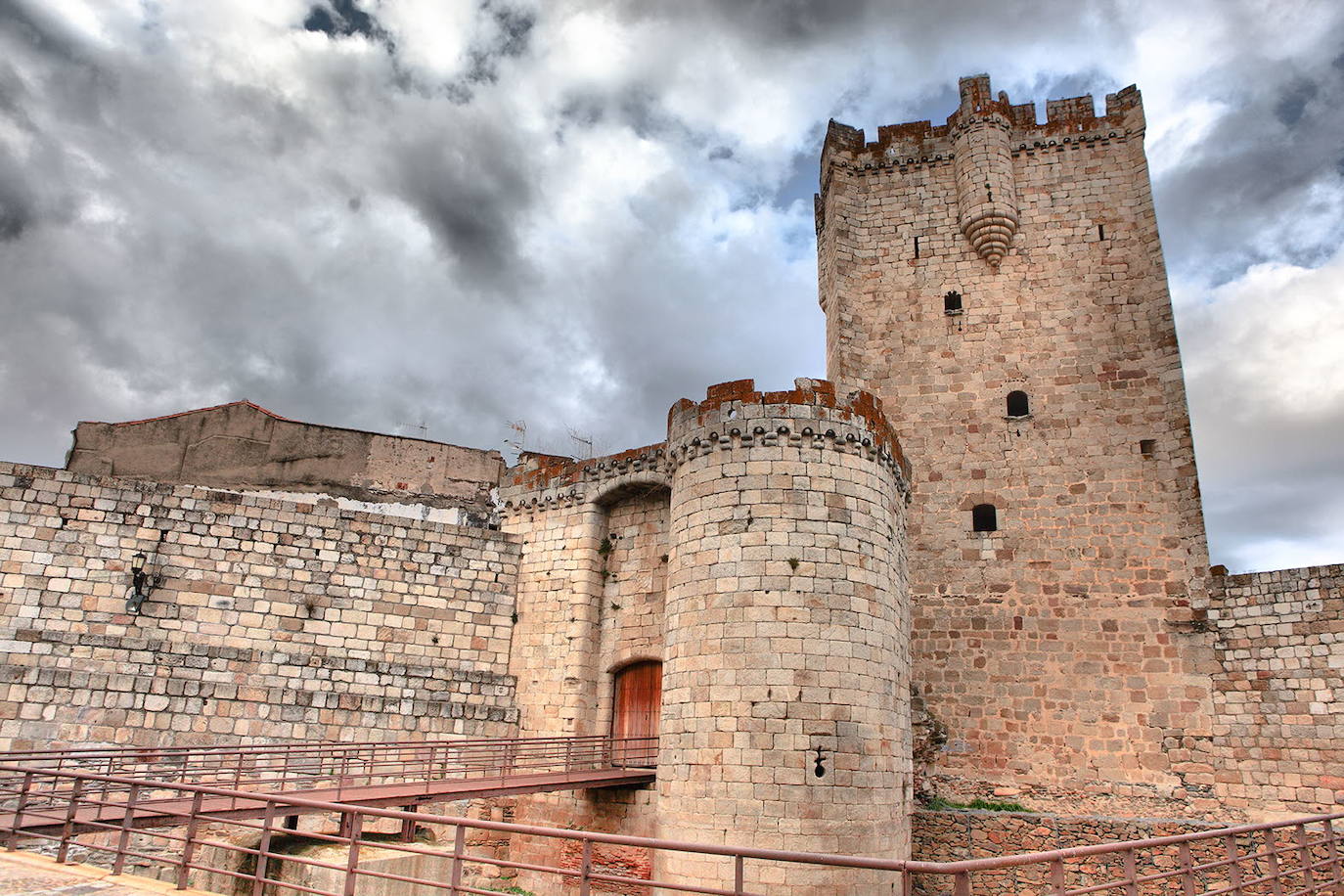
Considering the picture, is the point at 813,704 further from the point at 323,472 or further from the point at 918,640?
the point at 323,472

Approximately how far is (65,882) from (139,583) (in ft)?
27.8

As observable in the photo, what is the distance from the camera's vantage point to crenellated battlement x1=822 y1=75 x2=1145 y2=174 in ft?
60.9

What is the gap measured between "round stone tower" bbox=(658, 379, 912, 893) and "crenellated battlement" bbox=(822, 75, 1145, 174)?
30.4ft

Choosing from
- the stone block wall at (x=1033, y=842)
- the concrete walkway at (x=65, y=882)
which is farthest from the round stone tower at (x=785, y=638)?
the concrete walkway at (x=65, y=882)

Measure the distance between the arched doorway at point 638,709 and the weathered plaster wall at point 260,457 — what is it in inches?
262

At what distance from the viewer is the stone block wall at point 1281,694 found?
13.3 m

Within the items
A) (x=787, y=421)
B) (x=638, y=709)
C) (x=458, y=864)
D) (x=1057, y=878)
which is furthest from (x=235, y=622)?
(x=1057, y=878)

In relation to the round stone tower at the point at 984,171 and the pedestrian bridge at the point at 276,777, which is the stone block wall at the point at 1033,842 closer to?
the pedestrian bridge at the point at 276,777

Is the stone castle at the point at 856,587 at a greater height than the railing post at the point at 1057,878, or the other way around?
the stone castle at the point at 856,587

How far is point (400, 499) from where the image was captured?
20922 millimetres

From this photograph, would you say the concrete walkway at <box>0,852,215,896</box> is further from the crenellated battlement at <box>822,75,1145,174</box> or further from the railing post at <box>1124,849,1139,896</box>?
the crenellated battlement at <box>822,75,1145,174</box>

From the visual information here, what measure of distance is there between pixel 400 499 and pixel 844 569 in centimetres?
1270

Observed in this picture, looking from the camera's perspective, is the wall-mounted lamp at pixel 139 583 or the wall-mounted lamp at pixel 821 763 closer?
the wall-mounted lamp at pixel 821 763

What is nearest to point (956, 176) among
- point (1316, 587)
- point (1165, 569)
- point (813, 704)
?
point (1165, 569)
